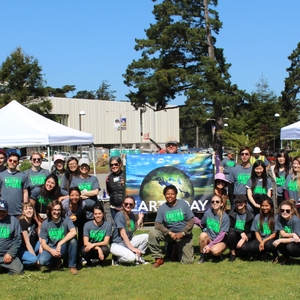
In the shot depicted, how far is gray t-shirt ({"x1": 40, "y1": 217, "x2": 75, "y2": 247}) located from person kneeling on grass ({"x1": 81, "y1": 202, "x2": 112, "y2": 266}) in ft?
1.07

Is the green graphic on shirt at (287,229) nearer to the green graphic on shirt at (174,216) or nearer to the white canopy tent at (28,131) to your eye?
the green graphic on shirt at (174,216)

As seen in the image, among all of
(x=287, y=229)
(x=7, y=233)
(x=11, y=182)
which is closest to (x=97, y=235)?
(x=7, y=233)

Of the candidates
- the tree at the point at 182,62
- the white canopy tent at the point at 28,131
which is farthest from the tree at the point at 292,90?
the white canopy tent at the point at 28,131

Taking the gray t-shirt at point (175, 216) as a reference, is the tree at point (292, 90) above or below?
above

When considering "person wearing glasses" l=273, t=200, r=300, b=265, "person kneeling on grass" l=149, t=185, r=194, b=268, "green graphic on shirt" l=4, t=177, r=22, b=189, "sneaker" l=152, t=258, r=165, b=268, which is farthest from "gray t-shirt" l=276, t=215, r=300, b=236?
"green graphic on shirt" l=4, t=177, r=22, b=189

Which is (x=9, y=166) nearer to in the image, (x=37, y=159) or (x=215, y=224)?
(x=37, y=159)

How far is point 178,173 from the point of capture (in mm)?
9555

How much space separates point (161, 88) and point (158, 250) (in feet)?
78.1

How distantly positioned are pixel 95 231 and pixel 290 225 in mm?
2879

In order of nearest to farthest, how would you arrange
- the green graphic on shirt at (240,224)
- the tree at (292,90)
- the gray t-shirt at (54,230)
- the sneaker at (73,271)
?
the sneaker at (73,271), the gray t-shirt at (54,230), the green graphic on shirt at (240,224), the tree at (292,90)

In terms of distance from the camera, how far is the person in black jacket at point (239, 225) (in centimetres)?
744

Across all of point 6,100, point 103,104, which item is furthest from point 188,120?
point 6,100

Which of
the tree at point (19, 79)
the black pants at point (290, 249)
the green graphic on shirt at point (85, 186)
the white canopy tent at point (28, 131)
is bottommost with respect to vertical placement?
the black pants at point (290, 249)

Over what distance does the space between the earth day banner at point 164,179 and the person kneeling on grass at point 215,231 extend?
195 cm
